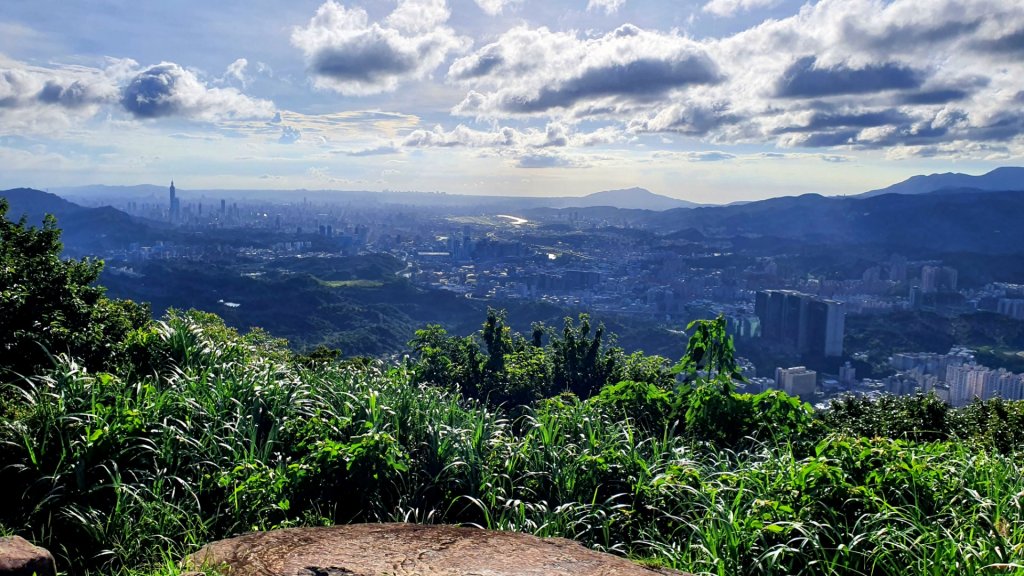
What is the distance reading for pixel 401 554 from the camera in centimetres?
257

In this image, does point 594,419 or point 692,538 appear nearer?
point 692,538

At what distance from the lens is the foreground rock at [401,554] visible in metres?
2.44

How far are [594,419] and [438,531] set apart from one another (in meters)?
1.69

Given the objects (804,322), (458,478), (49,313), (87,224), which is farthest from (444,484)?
(87,224)

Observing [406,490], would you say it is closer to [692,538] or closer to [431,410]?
[431,410]

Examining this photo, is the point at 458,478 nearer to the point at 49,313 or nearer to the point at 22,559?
the point at 22,559

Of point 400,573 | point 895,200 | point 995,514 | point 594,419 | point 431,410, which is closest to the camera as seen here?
point 400,573

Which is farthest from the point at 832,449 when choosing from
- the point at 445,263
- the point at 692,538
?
the point at 445,263

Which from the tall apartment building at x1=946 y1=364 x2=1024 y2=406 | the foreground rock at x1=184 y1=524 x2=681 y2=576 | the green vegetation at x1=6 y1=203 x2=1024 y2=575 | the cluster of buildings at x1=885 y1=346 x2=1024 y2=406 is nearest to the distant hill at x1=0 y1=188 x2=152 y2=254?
the cluster of buildings at x1=885 y1=346 x2=1024 y2=406

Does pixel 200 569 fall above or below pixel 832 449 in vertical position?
below

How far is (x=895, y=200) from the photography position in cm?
10700

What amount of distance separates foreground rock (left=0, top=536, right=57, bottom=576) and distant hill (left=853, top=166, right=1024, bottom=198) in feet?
581

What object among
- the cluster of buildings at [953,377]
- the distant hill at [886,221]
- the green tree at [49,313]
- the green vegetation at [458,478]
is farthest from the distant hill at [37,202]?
the green vegetation at [458,478]

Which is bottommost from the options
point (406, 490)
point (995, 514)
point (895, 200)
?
point (406, 490)
